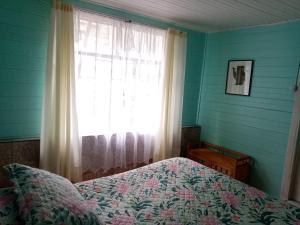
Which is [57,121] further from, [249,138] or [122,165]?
[249,138]

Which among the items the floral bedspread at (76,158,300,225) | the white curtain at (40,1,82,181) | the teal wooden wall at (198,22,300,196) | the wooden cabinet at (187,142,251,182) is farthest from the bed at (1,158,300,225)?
the teal wooden wall at (198,22,300,196)

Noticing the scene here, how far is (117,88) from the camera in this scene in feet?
9.60

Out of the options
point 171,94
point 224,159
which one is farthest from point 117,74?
point 224,159

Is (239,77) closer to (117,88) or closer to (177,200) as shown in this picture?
(117,88)

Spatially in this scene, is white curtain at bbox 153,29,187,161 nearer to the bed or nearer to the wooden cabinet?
the wooden cabinet

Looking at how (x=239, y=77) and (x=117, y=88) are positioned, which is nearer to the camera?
(x=117, y=88)

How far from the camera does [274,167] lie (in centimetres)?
302

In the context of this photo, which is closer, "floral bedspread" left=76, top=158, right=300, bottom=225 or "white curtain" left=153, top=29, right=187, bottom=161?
"floral bedspread" left=76, top=158, right=300, bottom=225

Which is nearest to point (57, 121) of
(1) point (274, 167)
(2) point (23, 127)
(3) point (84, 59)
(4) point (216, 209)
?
(2) point (23, 127)

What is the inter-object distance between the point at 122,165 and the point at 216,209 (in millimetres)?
1643

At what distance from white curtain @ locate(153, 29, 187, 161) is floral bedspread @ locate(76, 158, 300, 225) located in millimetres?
1074

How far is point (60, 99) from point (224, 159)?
237 cm

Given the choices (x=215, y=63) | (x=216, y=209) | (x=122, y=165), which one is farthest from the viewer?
(x=215, y=63)

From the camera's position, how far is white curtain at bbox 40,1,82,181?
7.89ft
